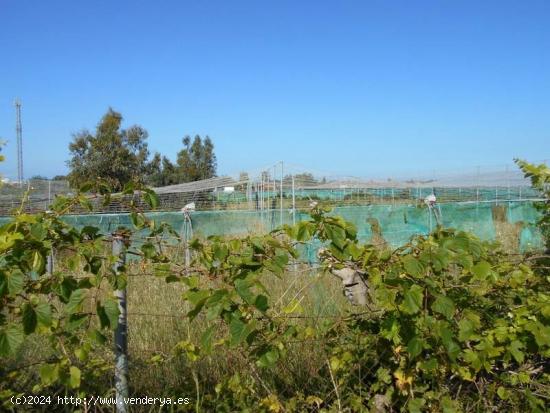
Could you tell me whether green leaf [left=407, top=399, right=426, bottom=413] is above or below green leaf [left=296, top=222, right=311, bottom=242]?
below

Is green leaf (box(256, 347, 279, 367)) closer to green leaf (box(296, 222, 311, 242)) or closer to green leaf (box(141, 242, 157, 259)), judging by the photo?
green leaf (box(296, 222, 311, 242))

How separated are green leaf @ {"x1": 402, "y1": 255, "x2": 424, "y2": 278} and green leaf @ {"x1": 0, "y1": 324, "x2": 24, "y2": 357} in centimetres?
129

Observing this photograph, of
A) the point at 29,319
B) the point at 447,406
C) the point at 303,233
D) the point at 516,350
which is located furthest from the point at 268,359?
the point at 516,350

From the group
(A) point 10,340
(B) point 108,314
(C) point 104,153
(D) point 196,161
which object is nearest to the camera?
(A) point 10,340

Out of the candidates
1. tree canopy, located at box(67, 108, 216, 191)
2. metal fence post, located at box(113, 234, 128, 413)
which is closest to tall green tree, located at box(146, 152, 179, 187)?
tree canopy, located at box(67, 108, 216, 191)

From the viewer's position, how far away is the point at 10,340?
62.5 inches

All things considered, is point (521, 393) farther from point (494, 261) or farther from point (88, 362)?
point (88, 362)

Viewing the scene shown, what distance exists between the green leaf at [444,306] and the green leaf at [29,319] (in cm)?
135

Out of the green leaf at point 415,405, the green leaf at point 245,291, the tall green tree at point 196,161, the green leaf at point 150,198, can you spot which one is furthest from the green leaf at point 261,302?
the tall green tree at point 196,161

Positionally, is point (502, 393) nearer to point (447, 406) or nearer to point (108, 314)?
point (447, 406)

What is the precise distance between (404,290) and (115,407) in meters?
1.47

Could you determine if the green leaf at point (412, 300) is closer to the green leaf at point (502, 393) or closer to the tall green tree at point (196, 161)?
the green leaf at point (502, 393)

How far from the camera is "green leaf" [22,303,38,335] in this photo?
1609 millimetres

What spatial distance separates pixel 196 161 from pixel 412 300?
40.6m
